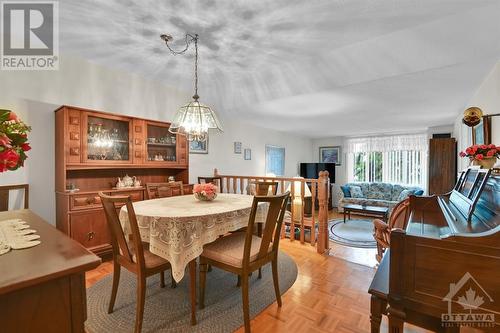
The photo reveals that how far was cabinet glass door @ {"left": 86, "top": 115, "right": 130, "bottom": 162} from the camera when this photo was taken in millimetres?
2693

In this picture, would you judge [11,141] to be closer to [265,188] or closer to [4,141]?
[4,141]

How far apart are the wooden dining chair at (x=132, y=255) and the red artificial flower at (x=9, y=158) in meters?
0.60

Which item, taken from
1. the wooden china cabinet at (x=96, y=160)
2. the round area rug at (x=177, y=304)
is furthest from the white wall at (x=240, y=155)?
the round area rug at (x=177, y=304)

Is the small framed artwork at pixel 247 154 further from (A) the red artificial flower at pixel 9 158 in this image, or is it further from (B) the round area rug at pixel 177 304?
(A) the red artificial flower at pixel 9 158

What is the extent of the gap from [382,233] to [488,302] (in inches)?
A: 57.7

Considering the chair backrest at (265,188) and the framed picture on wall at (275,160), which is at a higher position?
the framed picture on wall at (275,160)

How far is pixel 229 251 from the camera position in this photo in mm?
1754

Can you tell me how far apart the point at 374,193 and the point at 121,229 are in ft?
19.6

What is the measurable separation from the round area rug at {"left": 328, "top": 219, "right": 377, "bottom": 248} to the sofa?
0.58 meters

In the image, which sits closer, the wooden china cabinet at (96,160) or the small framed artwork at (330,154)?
the wooden china cabinet at (96,160)

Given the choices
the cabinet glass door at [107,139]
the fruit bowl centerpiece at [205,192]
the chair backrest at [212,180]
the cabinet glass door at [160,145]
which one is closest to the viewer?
the fruit bowl centerpiece at [205,192]

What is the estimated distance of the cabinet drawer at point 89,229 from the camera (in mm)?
2455

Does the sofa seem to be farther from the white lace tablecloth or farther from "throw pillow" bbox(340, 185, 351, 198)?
the white lace tablecloth

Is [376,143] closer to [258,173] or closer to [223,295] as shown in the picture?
[258,173]
